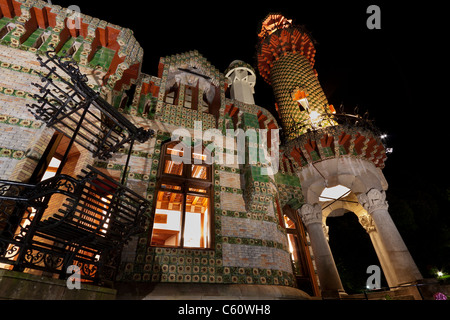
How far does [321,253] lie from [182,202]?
614 cm

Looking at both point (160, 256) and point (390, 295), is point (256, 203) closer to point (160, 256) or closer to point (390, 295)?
point (160, 256)

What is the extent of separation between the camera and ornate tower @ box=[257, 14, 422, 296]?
9.25 m

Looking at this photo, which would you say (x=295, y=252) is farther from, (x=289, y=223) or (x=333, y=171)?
(x=333, y=171)

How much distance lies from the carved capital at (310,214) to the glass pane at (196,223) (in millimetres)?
4923

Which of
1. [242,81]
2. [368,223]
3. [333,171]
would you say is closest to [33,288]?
[333,171]

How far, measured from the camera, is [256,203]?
314 inches

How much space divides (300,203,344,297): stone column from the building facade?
43 mm

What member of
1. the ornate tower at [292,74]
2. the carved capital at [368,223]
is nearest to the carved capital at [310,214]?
the carved capital at [368,223]

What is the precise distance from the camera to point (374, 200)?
10227mm

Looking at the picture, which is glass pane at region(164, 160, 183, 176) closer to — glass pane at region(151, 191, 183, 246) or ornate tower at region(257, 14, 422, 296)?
glass pane at region(151, 191, 183, 246)

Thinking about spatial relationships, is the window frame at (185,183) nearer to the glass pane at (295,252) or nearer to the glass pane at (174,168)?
the glass pane at (174,168)

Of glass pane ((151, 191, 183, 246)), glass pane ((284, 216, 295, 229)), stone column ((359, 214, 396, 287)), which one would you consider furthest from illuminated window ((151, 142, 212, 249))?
stone column ((359, 214, 396, 287))
